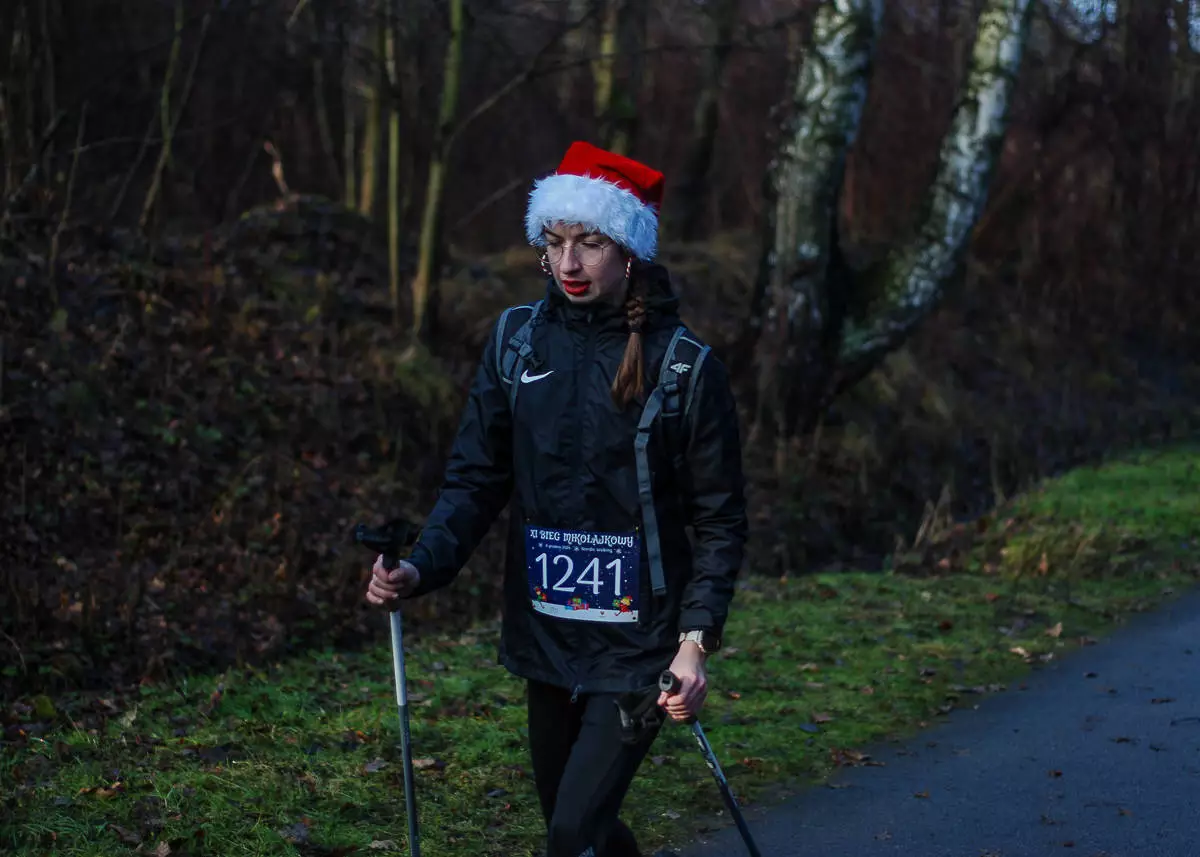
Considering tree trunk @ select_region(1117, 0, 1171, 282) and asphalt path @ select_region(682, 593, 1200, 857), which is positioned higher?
tree trunk @ select_region(1117, 0, 1171, 282)

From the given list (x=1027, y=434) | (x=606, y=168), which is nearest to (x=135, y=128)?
(x=1027, y=434)

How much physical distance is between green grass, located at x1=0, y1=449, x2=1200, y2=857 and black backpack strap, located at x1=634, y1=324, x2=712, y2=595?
194cm

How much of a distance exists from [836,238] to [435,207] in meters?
4.03

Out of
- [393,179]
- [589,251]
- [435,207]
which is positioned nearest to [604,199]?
[589,251]

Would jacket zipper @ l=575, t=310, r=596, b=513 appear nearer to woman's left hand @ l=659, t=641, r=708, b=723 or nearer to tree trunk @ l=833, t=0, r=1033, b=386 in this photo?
woman's left hand @ l=659, t=641, r=708, b=723

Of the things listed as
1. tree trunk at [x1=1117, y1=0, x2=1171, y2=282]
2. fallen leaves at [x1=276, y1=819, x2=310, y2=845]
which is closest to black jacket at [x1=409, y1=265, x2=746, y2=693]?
fallen leaves at [x1=276, y1=819, x2=310, y2=845]

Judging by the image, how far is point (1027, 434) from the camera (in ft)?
59.2

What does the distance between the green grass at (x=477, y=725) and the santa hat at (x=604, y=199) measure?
7.94ft

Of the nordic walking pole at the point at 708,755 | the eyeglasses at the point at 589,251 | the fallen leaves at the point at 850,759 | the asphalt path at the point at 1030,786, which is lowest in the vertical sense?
the fallen leaves at the point at 850,759

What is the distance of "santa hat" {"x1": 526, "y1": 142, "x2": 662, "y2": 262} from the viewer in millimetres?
4121

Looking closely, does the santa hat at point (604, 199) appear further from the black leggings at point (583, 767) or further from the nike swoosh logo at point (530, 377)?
the black leggings at point (583, 767)

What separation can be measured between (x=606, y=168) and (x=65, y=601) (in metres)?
6.32

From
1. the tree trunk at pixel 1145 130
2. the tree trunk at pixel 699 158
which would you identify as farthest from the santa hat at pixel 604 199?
the tree trunk at pixel 1145 130

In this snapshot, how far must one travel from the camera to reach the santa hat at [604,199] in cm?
412
